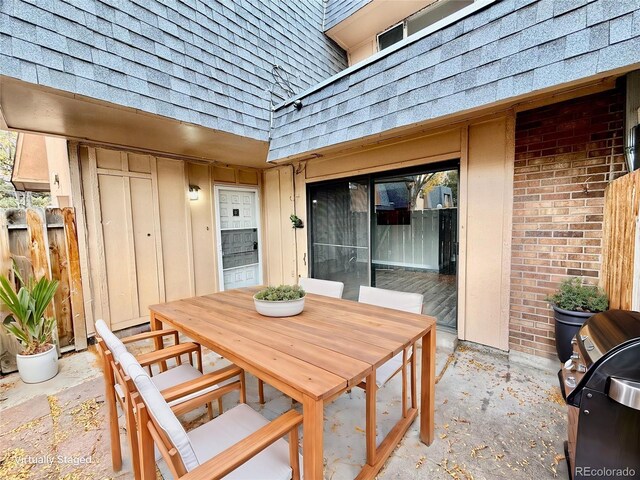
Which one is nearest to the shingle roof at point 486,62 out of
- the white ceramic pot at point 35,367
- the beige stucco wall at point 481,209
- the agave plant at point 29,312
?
the beige stucco wall at point 481,209

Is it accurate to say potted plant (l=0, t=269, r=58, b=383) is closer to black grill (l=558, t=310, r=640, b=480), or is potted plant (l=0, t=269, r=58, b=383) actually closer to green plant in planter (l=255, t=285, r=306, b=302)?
green plant in planter (l=255, t=285, r=306, b=302)

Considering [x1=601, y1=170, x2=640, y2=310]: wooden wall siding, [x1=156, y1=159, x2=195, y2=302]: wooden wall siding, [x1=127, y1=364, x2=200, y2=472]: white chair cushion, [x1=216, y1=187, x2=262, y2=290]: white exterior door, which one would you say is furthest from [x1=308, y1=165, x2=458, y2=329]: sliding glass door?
[x1=127, y1=364, x2=200, y2=472]: white chair cushion

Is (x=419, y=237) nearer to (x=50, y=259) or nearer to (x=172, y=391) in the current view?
(x=172, y=391)

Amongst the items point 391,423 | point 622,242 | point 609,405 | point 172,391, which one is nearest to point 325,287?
point 391,423

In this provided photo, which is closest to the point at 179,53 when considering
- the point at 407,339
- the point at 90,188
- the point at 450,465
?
the point at 90,188

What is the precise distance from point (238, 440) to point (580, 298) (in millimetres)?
2793

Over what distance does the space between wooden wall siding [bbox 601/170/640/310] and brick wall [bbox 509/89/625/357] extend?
15 cm

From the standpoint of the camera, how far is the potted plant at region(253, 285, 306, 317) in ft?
6.41

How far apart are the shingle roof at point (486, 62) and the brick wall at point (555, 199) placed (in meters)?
0.89

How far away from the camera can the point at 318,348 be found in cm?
147

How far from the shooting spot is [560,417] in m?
2.03

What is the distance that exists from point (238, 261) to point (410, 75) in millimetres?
4107

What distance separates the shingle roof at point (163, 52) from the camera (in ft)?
6.75

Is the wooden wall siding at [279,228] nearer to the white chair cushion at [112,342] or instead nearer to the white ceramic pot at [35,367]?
the white ceramic pot at [35,367]
